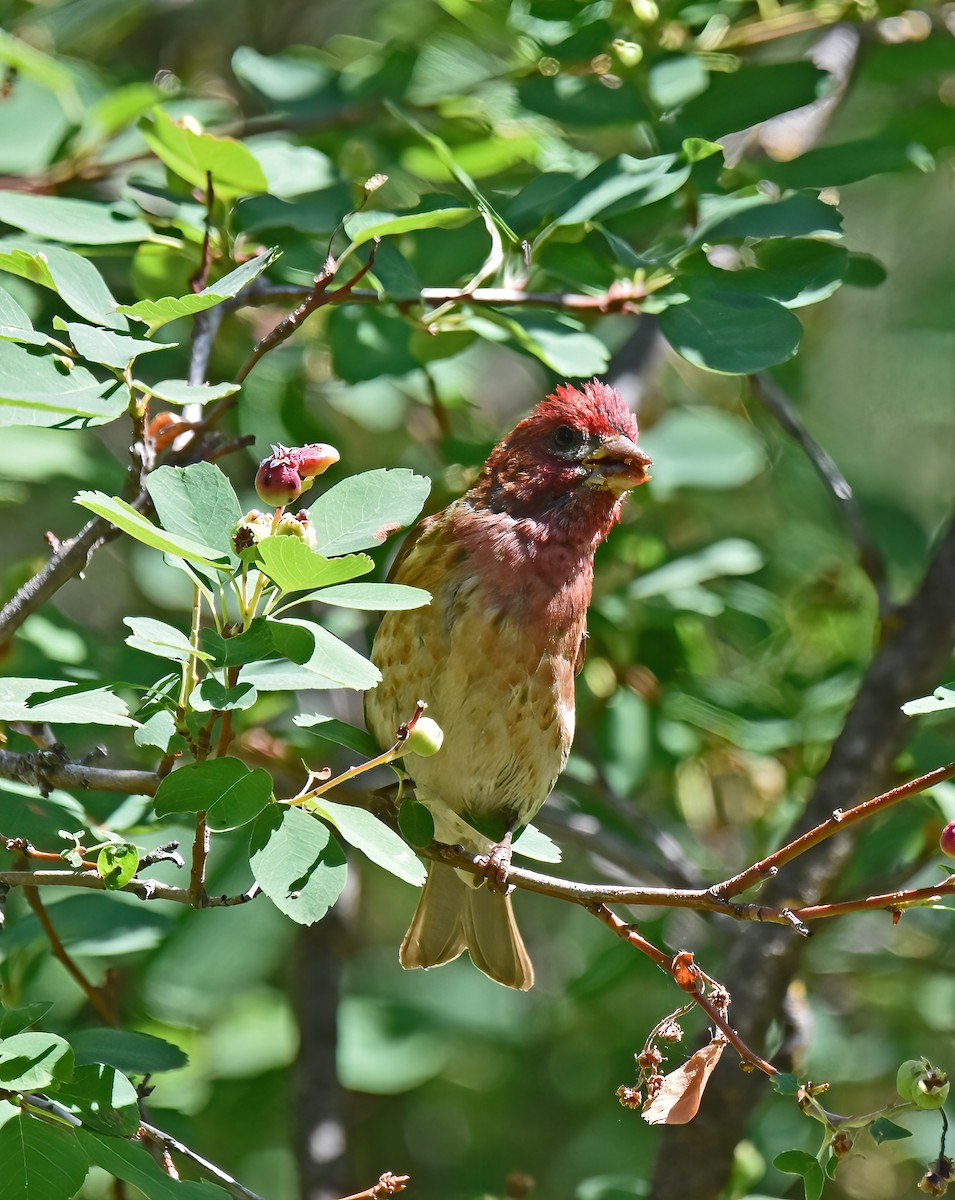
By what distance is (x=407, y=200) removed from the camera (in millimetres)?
5234

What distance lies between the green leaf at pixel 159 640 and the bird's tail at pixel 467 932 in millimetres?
1944

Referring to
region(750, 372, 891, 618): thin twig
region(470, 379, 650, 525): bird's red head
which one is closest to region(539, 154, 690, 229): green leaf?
region(470, 379, 650, 525): bird's red head

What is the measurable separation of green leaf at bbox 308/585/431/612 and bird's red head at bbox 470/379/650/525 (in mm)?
1562

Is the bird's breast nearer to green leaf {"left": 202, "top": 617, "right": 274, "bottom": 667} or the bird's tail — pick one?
the bird's tail

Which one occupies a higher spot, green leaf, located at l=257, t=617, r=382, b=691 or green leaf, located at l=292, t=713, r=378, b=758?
green leaf, located at l=257, t=617, r=382, b=691

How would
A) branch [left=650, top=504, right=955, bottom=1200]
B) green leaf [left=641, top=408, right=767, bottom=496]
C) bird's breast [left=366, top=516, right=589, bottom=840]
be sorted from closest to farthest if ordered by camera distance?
Answer: bird's breast [left=366, top=516, right=589, bottom=840] → branch [left=650, top=504, right=955, bottom=1200] → green leaf [left=641, top=408, right=767, bottom=496]

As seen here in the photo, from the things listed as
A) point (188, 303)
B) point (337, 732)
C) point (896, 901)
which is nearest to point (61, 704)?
point (188, 303)

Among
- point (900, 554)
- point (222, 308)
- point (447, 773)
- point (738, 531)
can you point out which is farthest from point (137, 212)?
point (900, 554)

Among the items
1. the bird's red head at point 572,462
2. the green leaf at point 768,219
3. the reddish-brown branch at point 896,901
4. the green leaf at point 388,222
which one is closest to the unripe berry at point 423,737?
the reddish-brown branch at point 896,901

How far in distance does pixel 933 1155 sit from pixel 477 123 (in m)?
3.60

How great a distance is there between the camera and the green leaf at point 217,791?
249 cm

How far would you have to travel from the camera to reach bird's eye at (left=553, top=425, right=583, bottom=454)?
13.5ft

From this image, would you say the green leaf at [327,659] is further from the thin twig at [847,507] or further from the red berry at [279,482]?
the thin twig at [847,507]

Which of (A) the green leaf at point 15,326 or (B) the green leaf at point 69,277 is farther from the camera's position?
(B) the green leaf at point 69,277
